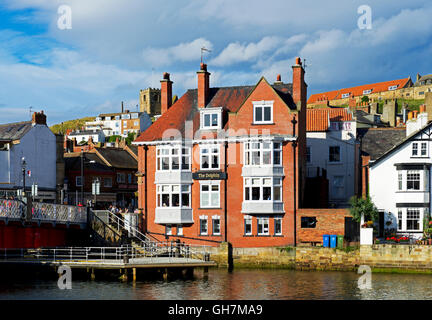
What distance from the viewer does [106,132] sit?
610ft

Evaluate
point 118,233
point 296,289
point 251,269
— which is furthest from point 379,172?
point 118,233

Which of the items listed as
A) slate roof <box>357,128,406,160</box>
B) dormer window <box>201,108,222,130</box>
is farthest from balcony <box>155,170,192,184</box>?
slate roof <box>357,128,406,160</box>

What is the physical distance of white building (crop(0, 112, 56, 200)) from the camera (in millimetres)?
67438

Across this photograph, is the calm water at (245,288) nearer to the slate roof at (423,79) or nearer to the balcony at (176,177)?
the balcony at (176,177)

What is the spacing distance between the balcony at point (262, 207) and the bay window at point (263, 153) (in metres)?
3.03

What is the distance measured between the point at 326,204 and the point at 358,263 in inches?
344

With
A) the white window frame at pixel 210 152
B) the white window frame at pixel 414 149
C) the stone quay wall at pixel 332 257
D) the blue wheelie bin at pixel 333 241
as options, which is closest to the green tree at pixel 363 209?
the blue wheelie bin at pixel 333 241

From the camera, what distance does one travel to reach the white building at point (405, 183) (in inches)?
2025

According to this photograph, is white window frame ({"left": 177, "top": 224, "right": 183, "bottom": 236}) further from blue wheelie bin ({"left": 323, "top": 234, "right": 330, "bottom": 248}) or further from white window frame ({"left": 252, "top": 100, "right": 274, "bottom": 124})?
blue wheelie bin ({"left": 323, "top": 234, "right": 330, "bottom": 248})

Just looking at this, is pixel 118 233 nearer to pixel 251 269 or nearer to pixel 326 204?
pixel 251 269

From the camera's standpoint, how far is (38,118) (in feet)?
236

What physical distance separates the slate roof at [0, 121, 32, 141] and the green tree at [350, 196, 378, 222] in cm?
3778

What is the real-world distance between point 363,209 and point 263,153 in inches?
344
